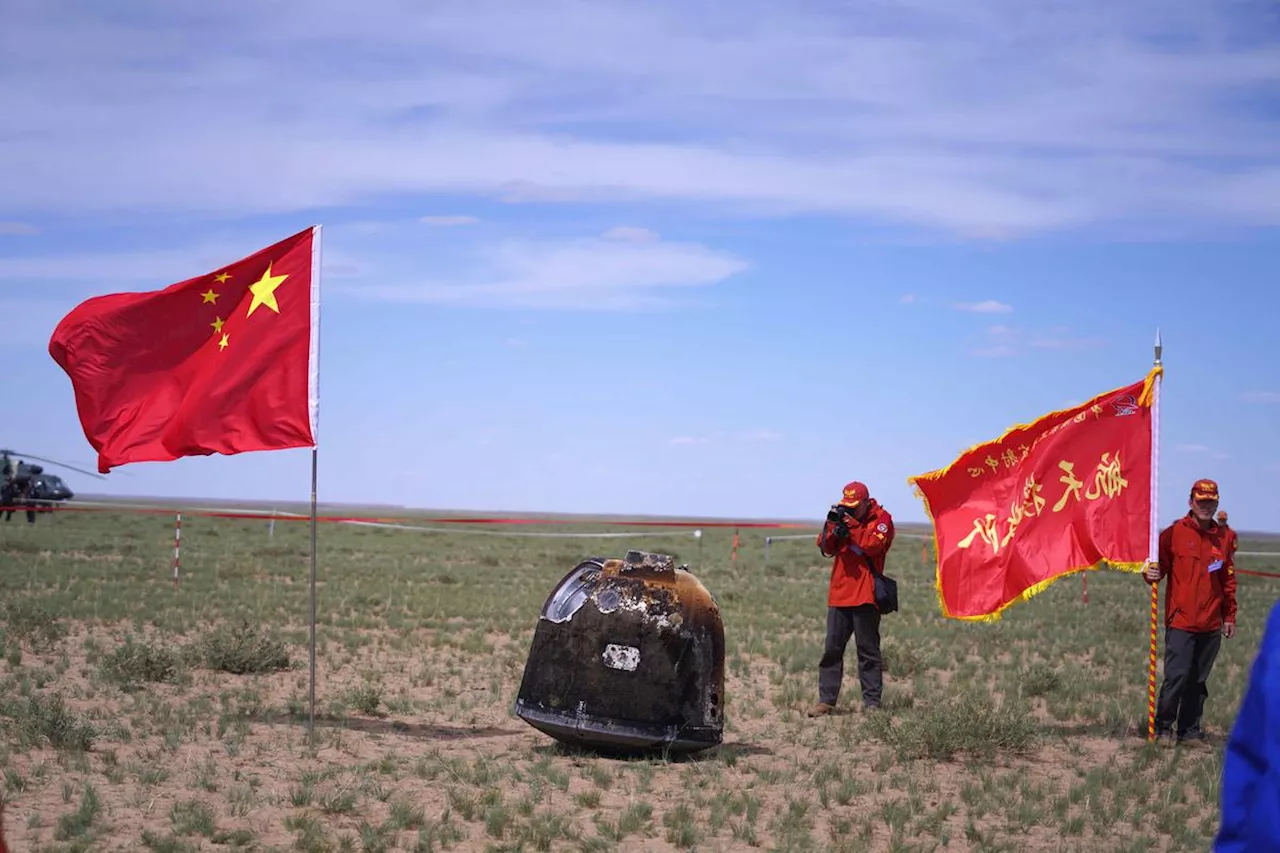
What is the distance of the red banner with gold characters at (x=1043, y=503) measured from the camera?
10.7 meters

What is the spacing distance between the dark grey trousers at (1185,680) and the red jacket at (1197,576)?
0.40 feet

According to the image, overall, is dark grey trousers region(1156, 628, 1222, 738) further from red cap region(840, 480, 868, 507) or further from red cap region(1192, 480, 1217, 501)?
red cap region(840, 480, 868, 507)

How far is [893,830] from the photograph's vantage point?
8305 millimetres

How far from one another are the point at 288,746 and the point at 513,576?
19330 mm

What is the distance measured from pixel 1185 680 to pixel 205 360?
8.00 metres

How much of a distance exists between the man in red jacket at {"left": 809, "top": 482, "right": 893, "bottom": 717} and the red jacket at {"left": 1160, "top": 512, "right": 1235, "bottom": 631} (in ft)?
7.66

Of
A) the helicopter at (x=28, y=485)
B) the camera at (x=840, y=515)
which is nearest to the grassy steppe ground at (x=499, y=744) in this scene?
the camera at (x=840, y=515)

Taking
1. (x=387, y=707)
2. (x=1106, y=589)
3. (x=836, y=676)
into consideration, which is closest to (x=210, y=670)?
(x=387, y=707)

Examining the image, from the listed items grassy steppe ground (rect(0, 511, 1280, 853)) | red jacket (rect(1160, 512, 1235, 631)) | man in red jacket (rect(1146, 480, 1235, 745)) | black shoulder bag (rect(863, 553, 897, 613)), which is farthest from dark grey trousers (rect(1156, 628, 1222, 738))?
black shoulder bag (rect(863, 553, 897, 613))

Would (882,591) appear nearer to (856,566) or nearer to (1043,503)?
(856,566)

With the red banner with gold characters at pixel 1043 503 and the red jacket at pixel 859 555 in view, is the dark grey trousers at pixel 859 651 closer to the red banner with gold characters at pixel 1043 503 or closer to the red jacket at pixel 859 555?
the red jacket at pixel 859 555

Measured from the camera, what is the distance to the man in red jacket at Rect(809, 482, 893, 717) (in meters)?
12.0

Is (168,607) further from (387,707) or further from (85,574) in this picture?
(387,707)

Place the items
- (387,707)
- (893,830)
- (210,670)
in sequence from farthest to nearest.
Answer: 1. (210,670)
2. (387,707)
3. (893,830)
